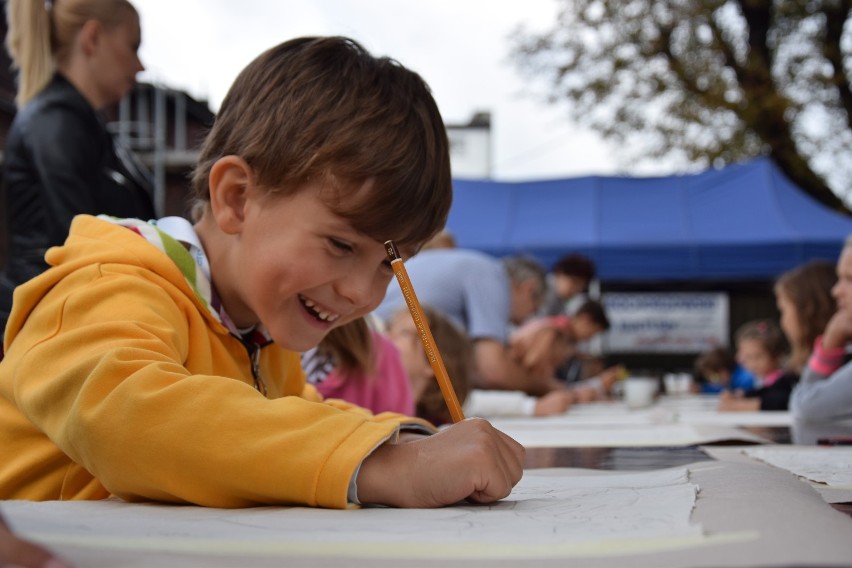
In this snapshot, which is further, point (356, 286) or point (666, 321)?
point (666, 321)

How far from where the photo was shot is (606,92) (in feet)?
32.6

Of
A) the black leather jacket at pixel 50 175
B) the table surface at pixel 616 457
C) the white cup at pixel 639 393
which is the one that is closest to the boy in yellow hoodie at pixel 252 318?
the table surface at pixel 616 457

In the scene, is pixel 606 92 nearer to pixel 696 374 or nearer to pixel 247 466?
pixel 696 374

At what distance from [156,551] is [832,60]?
981 cm

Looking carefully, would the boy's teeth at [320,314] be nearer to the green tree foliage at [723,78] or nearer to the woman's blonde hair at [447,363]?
the woman's blonde hair at [447,363]

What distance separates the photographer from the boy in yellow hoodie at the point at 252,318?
0.64 metres

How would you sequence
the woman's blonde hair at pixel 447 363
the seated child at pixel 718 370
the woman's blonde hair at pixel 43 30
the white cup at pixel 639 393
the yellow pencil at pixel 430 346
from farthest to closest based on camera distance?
the seated child at pixel 718 370 → the white cup at pixel 639 393 → the woman's blonde hair at pixel 447 363 → the woman's blonde hair at pixel 43 30 → the yellow pencil at pixel 430 346

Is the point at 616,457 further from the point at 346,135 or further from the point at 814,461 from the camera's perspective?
the point at 346,135

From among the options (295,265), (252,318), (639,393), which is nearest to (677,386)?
(639,393)

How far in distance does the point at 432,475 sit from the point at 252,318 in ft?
1.40

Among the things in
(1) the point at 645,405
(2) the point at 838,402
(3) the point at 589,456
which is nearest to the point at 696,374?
(1) the point at 645,405

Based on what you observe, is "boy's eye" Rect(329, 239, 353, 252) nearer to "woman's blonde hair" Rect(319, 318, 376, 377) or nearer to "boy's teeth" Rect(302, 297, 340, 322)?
"boy's teeth" Rect(302, 297, 340, 322)

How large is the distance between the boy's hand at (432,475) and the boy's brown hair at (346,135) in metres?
0.29

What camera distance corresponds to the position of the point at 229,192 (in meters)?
0.95
